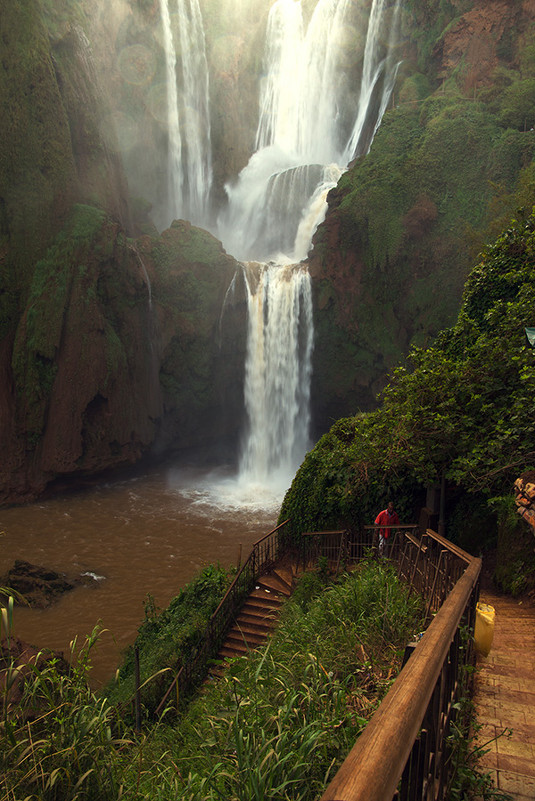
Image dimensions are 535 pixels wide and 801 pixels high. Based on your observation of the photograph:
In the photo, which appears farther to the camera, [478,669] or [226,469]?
[226,469]

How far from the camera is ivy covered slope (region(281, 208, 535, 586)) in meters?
8.22

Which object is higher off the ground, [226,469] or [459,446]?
[459,446]

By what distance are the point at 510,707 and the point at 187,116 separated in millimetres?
41633

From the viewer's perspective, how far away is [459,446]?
29.5 ft

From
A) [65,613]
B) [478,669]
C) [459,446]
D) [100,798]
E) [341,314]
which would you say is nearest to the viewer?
[100,798]

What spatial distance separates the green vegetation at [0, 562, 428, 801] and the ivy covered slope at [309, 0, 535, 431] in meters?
18.8

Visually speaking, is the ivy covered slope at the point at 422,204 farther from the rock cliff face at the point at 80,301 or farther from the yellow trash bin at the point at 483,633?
the yellow trash bin at the point at 483,633

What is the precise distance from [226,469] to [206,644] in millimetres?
16501

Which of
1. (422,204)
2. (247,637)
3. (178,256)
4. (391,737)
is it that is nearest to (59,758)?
(391,737)

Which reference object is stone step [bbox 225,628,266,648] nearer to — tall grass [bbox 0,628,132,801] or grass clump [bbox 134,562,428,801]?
grass clump [bbox 134,562,428,801]

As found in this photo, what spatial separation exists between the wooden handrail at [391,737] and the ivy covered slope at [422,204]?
20.4m

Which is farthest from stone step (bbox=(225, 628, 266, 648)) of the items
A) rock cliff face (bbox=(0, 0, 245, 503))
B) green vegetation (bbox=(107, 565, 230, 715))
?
rock cliff face (bbox=(0, 0, 245, 503))

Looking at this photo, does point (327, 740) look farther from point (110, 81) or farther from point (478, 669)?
point (110, 81)

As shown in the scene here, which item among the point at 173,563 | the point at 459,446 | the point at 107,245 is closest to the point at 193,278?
the point at 107,245
